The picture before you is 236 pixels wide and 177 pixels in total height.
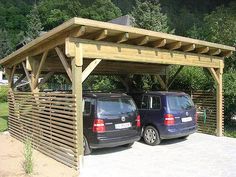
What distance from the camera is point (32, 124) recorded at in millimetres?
11148

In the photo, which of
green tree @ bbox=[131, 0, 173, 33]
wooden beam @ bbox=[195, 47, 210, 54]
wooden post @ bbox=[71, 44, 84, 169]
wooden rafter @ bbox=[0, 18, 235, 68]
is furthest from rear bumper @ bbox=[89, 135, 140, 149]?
green tree @ bbox=[131, 0, 173, 33]

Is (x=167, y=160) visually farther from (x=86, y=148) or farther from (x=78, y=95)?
(x=78, y=95)

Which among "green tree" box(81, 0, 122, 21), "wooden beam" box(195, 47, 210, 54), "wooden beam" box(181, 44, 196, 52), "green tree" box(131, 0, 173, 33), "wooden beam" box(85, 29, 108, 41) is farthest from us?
"green tree" box(81, 0, 122, 21)

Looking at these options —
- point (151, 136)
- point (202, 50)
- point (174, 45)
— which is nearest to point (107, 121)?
point (151, 136)

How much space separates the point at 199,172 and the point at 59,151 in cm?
359

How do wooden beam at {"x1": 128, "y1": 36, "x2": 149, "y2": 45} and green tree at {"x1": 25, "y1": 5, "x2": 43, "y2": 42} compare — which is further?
green tree at {"x1": 25, "y1": 5, "x2": 43, "y2": 42}

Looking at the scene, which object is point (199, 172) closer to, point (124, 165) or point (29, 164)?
point (124, 165)

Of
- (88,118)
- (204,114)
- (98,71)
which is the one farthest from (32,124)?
(204,114)

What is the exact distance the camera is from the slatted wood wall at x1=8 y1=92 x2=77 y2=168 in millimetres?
8695

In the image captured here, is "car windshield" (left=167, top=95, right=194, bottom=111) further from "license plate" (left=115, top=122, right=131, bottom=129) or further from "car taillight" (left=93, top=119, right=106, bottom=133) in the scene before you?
"car taillight" (left=93, top=119, right=106, bottom=133)

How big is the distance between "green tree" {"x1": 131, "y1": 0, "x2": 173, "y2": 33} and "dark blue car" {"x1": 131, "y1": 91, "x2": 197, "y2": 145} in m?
24.5

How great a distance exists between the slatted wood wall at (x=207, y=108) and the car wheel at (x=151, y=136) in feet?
11.1

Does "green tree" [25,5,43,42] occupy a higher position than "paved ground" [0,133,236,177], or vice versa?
"green tree" [25,5,43,42]

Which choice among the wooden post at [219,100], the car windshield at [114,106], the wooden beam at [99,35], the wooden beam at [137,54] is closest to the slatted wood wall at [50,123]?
the car windshield at [114,106]
